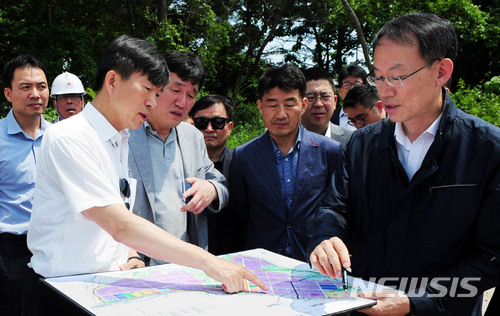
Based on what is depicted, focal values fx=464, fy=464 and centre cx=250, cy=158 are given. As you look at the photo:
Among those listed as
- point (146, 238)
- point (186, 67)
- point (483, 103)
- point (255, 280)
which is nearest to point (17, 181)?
point (186, 67)

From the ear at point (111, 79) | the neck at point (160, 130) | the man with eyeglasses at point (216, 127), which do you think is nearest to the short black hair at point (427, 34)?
the ear at point (111, 79)

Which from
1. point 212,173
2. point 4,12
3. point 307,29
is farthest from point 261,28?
point 212,173

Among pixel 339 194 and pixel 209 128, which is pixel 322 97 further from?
pixel 339 194

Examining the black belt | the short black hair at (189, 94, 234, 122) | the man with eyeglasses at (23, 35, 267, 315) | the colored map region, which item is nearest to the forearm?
the man with eyeglasses at (23, 35, 267, 315)

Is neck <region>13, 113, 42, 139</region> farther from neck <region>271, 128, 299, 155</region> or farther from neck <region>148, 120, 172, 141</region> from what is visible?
neck <region>271, 128, 299, 155</region>

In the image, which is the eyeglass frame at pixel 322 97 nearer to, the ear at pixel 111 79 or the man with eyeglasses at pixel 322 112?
the man with eyeglasses at pixel 322 112

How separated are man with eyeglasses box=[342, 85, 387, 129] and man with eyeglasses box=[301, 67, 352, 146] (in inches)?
6.3

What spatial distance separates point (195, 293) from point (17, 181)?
2424 mm

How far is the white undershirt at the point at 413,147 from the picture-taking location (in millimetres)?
2034

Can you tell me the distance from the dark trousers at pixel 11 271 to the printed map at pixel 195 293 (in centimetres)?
189

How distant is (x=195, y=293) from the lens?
1749 millimetres

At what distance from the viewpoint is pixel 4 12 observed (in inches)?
539

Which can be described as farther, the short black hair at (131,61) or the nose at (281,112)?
the nose at (281,112)

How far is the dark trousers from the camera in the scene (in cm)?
342
